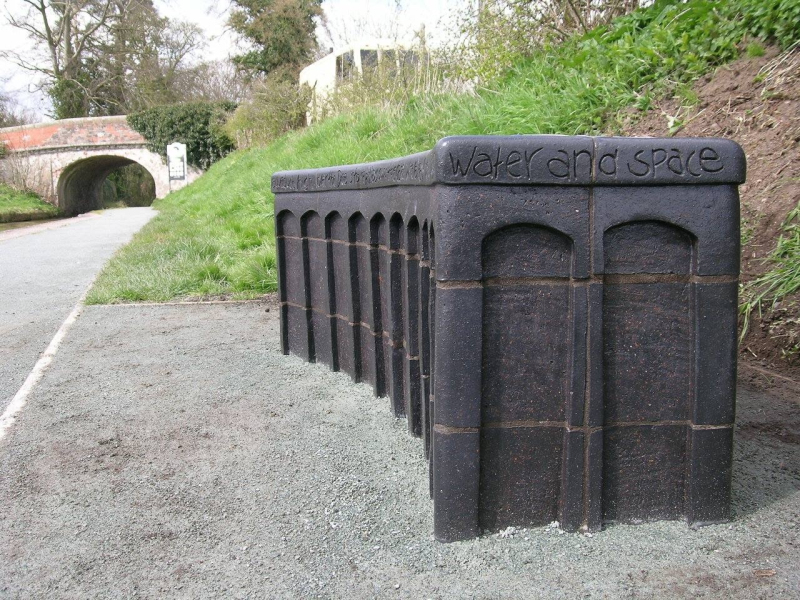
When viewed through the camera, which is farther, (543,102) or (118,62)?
(118,62)

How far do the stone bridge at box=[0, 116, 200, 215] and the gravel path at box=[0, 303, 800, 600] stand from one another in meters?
34.9

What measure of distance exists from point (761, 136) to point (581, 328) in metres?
3.13

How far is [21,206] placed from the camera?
107 feet

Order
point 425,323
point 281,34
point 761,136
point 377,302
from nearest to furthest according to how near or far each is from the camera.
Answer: point 425,323 < point 377,302 < point 761,136 < point 281,34

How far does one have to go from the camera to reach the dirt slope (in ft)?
12.4

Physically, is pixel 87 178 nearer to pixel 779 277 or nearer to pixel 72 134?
pixel 72 134

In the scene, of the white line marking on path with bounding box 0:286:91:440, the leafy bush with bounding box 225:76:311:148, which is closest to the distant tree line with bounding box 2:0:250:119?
the leafy bush with bounding box 225:76:311:148

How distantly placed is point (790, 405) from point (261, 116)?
67.6 feet

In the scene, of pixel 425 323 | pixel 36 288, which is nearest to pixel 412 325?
pixel 425 323

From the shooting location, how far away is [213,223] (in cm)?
1212

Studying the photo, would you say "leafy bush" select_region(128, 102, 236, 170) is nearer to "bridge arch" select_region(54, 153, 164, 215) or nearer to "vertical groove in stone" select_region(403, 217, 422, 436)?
"bridge arch" select_region(54, 153, 164, 215)

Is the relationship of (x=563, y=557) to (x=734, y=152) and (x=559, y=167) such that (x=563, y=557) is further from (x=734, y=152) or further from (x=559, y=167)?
(x=734, y=152)

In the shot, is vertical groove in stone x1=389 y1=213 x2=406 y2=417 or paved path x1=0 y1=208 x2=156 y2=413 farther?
paved path x1=0 y1=208 x2=156 y2=413

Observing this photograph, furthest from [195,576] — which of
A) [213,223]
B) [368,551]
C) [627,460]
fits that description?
[213,223]
